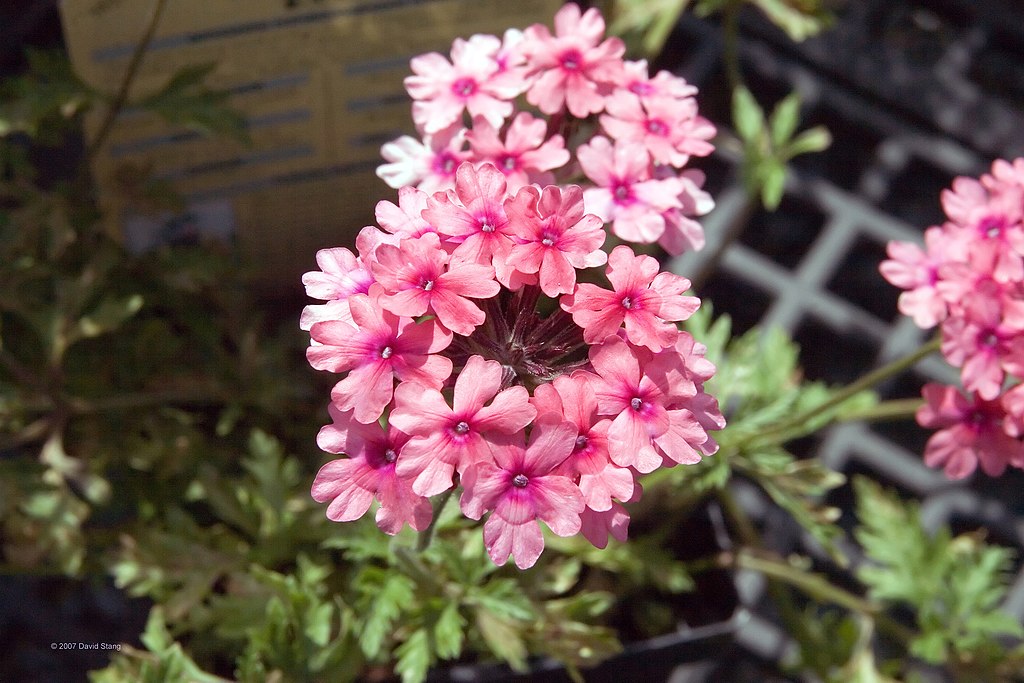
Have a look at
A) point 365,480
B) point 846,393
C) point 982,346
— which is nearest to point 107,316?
point 365,480

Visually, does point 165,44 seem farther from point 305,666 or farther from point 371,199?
point 305,666

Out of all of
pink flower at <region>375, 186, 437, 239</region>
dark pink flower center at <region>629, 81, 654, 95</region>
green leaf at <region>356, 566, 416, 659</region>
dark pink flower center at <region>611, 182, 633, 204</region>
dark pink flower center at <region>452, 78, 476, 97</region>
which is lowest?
green leaf at <region>356, 566, 416, 659</region>

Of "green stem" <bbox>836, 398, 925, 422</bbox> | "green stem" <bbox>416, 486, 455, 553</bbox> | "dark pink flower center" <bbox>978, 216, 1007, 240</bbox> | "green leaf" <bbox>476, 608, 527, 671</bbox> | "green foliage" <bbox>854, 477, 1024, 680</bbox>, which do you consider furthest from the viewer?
"green foliage" <bbox>854, 477, 1024, 680</bbox>

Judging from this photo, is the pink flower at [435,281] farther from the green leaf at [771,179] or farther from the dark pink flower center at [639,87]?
the green leaf at [771,179]

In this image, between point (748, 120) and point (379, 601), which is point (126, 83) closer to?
point (379, 601)

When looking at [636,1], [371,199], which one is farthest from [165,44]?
[636,1]

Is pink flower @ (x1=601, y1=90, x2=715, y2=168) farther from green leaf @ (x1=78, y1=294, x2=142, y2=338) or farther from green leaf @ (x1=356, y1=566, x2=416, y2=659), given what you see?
green leaf @ (x1=78, y1=294, x2=142, y2=338)

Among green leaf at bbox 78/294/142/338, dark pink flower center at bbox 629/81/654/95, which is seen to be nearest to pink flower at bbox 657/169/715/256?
dark pink flower center at bbox 629/81/654/95
